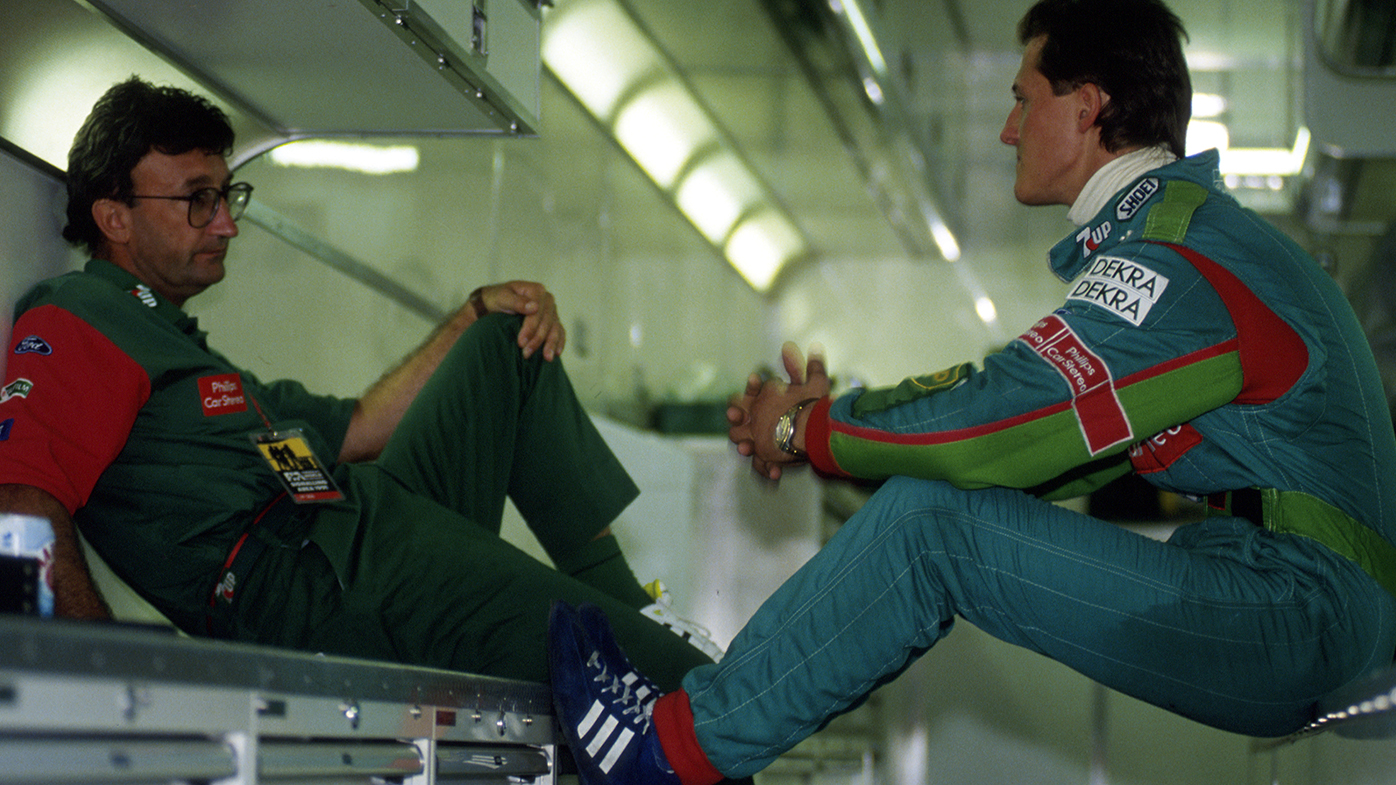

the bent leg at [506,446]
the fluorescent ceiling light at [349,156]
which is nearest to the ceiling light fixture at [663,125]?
the fluorescent ceiling light at [349,156]

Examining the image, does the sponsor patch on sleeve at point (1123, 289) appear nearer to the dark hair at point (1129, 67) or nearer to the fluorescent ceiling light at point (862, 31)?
the dark hair at point (1129, 67)

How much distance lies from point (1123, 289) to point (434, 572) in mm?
986

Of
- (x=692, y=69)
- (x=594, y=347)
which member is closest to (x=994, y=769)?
(x=594, y=347)

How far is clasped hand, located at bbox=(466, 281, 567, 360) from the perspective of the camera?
2104 mm

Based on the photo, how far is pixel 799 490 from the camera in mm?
4242

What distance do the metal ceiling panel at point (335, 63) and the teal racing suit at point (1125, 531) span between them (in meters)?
0.85

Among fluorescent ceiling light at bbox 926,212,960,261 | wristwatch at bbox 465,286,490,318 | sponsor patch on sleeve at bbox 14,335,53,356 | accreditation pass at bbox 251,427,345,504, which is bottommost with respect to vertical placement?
accreditation pass at bbox 251,427,345,504

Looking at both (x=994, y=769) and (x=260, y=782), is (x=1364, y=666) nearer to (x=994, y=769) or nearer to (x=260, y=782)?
(x=260, y=782)

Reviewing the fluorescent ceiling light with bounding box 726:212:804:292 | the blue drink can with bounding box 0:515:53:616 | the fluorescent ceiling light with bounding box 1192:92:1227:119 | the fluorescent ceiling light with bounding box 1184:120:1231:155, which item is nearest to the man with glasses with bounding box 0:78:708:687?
the blue drink can with bounding box 0:515:53:616

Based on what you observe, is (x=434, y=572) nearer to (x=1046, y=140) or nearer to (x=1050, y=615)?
(x=1050, y=615)

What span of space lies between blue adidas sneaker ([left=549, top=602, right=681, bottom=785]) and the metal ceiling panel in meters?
0.83

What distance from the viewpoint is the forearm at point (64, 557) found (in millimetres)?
1416

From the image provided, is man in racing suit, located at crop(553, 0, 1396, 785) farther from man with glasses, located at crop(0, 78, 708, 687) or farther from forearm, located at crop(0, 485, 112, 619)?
forearm, located at crop(0, 485, 112, 619)

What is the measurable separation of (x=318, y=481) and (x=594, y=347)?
8.40 feet
